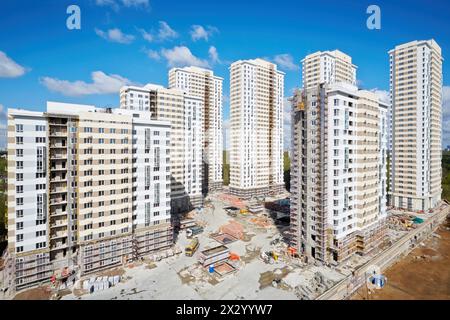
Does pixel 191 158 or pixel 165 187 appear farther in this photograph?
pixel 191 158

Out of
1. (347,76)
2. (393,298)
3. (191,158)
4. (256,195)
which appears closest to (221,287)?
(393,298)

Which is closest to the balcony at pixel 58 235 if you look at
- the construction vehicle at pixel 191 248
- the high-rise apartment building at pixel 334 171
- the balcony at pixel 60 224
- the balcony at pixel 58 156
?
the balcony at pixel 60 224

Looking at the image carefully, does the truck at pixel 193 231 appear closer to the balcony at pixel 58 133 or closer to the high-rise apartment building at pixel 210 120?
the balcony at pixel 58 133

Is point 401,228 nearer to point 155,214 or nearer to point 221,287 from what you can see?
point 221,287

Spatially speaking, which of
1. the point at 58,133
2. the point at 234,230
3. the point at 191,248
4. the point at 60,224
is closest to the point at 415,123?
the point at 234,230

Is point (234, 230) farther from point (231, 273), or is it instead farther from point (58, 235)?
point (58, 235)
